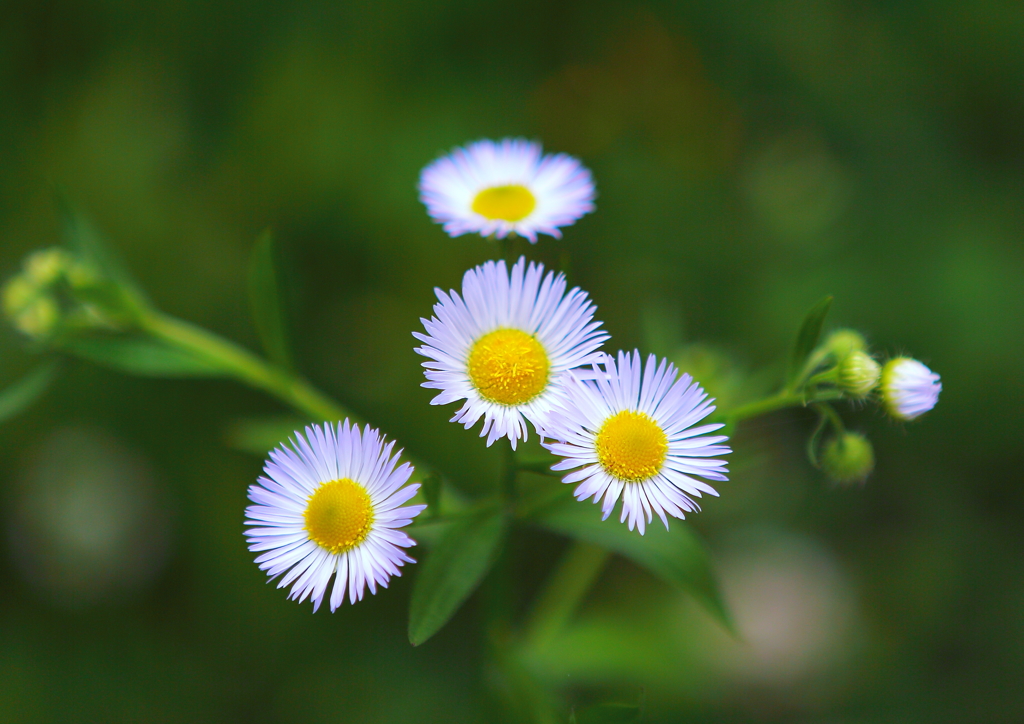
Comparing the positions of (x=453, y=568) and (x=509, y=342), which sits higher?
(x=509, y=342)

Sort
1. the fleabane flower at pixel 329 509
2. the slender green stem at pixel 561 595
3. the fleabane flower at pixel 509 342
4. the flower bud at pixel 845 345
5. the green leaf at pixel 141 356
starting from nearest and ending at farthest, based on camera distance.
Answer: the fleabane flower at pixel 329 509, the fleabane flower at pixel 509 342, the flower bud at pixel 845 345, the green leaf at pixel 141 356, the slender green stem at pixel 561 595

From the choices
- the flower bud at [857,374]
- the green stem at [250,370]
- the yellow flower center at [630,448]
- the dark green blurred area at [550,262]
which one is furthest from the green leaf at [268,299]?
the flower bud at [857,374]

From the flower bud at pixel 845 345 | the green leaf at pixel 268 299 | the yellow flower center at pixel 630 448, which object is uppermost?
the flower bud at pixel 845 345

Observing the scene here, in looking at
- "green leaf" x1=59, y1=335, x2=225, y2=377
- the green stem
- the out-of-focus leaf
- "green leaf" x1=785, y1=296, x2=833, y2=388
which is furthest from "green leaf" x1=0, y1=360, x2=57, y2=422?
"green leaf" x1=785, y1=296, x2=833, y2=388

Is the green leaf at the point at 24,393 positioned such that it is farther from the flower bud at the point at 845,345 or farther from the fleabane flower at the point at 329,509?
the flower bud at the point at 845,345

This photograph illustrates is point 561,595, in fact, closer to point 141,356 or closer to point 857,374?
point 857,374

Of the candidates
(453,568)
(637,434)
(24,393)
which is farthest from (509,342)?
(24,393)
